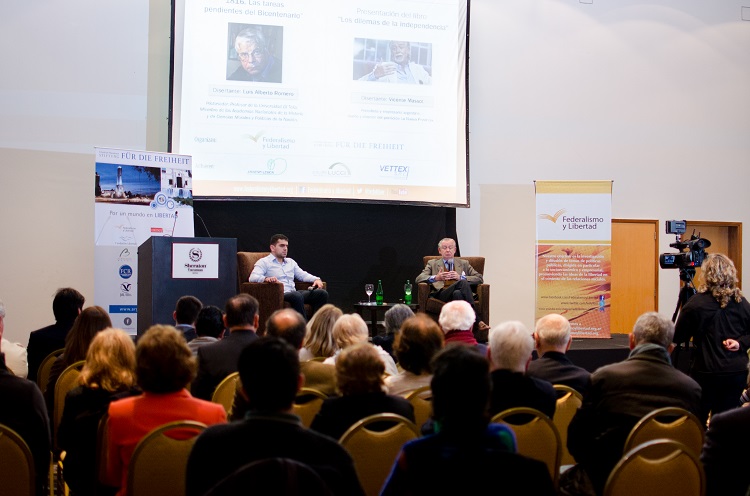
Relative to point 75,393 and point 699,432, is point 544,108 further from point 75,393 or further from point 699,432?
point 75,393

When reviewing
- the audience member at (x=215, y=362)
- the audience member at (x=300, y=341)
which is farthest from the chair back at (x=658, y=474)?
the audience member at (x=215, y=362)

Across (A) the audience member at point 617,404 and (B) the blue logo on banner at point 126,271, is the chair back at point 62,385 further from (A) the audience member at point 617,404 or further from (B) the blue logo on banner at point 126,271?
(B) the blue logo on banner at point 126,271

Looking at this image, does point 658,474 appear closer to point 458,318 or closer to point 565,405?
point 565,405

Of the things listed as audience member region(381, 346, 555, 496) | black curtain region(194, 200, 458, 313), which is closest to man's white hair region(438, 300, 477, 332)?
audience member region(381, 346, 555, 496)

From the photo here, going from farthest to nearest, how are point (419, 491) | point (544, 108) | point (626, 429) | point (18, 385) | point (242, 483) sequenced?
point (544, 108), point (626, 429), point (18, 385), point (419, 491), point (242, 483)

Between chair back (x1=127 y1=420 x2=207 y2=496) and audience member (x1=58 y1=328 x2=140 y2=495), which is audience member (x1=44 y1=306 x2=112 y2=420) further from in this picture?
chair back (x1=127 y1=420 x2=207 y2=496)

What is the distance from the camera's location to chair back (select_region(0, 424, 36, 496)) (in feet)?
6.85

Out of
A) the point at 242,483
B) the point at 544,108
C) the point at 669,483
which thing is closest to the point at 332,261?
the point at 544,108

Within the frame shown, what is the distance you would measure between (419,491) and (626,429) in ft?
4.42

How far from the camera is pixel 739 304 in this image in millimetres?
4656

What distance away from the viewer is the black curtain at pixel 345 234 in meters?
7.64

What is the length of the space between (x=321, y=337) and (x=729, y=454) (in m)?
1.97

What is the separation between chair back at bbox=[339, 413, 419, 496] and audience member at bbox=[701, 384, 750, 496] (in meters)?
0.92

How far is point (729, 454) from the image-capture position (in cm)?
220
